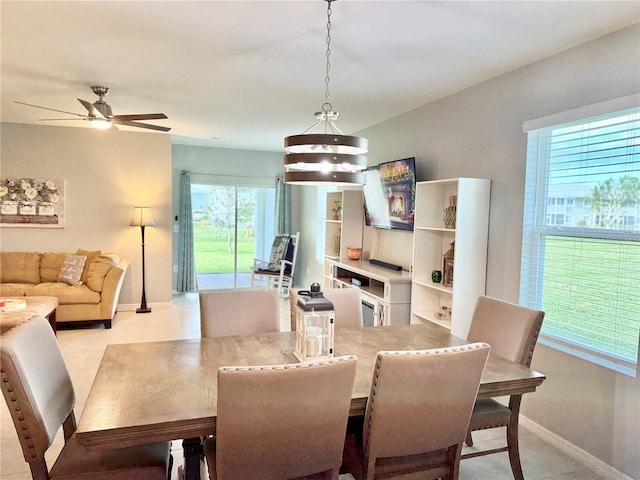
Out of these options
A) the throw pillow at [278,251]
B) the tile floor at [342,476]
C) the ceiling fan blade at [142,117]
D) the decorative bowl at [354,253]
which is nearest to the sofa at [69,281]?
the tile floor at [342,476]

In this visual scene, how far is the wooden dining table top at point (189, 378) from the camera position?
1.45 meters

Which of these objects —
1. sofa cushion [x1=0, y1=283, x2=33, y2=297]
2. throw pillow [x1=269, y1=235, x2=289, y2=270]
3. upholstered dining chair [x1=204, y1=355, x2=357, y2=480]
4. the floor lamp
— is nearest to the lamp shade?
the floor lamp

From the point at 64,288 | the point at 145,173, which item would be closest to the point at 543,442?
the point at 64,288

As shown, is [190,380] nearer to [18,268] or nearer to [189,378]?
[189,378]

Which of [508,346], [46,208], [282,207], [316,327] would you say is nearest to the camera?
[316,327]

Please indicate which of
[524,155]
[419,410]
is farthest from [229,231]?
[419,410]

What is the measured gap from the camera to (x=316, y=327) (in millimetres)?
2002

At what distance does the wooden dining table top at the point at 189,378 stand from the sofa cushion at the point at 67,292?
326cm

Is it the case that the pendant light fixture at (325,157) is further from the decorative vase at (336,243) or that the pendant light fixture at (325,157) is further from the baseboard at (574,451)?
the decorative vase at (336,243)

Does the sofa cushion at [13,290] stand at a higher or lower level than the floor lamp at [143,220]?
lower

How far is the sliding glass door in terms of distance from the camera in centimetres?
755

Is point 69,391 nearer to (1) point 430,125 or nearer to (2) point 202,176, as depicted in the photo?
(1) point 430,125

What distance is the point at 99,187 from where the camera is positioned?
232 inches

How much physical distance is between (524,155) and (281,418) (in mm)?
2501
